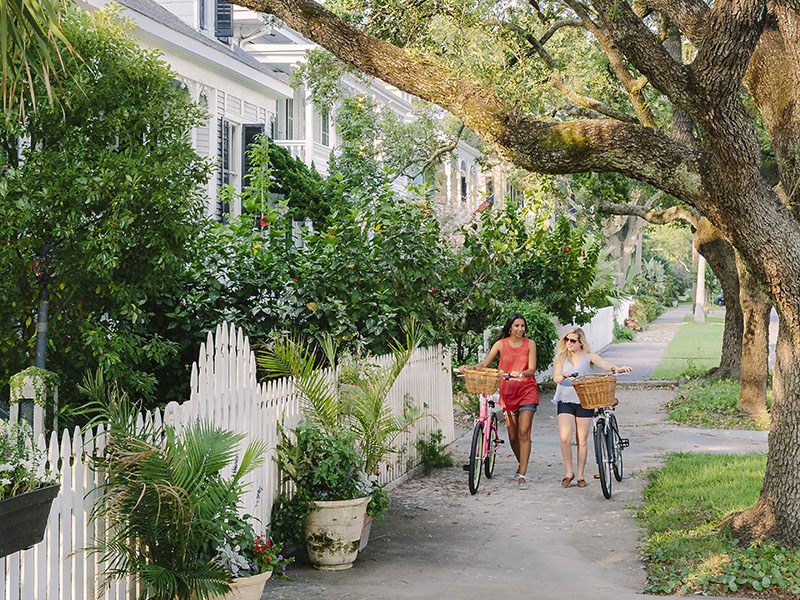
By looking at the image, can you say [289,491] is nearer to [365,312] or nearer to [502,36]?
[365,312]

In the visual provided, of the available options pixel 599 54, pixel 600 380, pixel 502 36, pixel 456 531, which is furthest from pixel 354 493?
pixel 599 54

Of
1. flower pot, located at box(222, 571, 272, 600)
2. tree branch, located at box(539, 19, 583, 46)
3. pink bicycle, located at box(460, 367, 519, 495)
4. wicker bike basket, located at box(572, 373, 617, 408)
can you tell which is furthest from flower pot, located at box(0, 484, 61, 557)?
tree branch, located at box(539, 19, 583, 46)

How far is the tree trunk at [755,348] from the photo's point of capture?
17.0 metres

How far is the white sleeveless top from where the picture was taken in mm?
11133

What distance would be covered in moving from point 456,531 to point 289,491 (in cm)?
179

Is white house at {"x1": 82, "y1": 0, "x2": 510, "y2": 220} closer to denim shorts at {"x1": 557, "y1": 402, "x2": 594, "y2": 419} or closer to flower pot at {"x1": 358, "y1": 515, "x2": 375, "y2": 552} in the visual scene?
denim shorts at {"x1": 557, "y1": 402, "x2": 594, "y2": 419}

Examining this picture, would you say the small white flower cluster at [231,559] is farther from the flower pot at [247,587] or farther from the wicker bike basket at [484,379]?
the wicker bike basket at [484,379]

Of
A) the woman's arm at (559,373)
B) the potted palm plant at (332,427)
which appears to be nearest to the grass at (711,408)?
the woman's arm at (559,373)

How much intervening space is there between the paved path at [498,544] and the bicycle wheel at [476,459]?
5.9 inches

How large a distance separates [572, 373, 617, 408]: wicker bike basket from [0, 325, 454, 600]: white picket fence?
2118 mm

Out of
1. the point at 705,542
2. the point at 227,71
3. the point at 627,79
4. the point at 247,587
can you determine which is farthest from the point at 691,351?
the point at 247,587

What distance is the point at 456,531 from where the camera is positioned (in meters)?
9.27

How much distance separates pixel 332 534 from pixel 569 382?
4.13 metres

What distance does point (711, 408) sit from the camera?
1777 centimetres
